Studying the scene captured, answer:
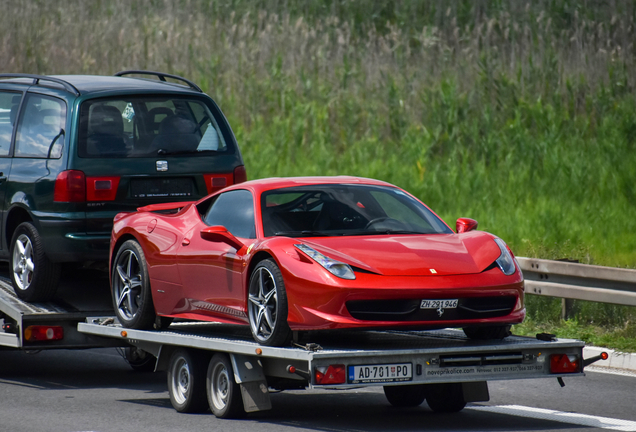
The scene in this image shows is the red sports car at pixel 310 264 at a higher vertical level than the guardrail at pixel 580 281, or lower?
higher

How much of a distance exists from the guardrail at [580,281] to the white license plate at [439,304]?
3813mm

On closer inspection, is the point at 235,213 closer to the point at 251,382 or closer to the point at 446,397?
the point at 251,382

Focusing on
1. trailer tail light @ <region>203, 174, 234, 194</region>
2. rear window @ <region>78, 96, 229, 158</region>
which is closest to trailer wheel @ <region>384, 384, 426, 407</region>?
trailer tail light @ <region>203, 174, 234, 194</region>

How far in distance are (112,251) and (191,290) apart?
1.27m

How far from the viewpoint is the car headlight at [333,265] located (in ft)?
24.3

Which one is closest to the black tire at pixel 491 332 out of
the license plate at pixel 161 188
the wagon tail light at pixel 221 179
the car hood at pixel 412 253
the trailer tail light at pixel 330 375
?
the car hood at pixel 412 253

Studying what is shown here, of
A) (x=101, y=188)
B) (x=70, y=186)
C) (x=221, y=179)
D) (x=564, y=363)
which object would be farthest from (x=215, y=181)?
(x=564, y=363)

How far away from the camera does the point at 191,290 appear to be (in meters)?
8.74

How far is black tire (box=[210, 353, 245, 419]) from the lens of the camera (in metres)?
8.02

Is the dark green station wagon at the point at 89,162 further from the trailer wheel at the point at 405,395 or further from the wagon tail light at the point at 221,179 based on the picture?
the trailer wheel at the point at 405,395

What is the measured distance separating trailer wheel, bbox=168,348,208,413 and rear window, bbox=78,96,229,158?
2.28 metres

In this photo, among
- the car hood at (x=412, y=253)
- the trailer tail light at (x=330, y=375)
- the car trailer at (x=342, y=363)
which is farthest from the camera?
the car hood at (x=412, y=253)

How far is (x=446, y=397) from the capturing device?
8656mm

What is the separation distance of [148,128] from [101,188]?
791mm
